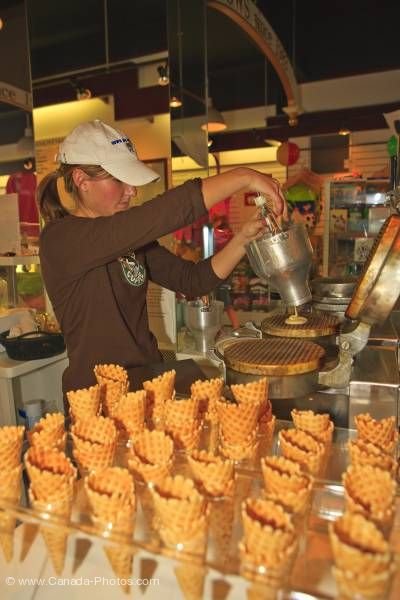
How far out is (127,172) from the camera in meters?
1.55

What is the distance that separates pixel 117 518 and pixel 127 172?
1.07 m

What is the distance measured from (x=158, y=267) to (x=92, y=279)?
0.51 metres

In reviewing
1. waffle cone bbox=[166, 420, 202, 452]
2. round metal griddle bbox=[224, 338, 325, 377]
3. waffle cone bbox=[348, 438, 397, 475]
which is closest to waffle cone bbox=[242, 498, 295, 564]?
waffle cone bbox=[348, 438, 397, 475]

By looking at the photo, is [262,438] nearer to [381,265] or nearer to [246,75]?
[381,265]

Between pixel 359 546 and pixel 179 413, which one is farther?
pixel 179 413

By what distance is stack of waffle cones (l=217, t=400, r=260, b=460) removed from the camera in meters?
1.02

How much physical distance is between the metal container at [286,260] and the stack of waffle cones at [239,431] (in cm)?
49

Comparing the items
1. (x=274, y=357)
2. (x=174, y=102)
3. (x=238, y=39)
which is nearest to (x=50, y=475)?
(x=274, y=357)

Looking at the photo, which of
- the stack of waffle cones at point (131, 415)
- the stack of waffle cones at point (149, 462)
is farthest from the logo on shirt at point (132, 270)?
the stack of waffle cones at point (149, 462)

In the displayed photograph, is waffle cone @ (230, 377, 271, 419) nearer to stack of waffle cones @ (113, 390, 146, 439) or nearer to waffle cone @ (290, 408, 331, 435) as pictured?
waffle cone @ (290, 408, 331, 435)

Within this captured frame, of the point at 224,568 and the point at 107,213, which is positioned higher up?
the point at 107,213

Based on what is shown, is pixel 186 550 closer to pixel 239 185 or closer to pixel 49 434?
pixel 49 434

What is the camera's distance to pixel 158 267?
215 cm

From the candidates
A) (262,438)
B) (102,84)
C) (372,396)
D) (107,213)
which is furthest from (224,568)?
(102,84)
